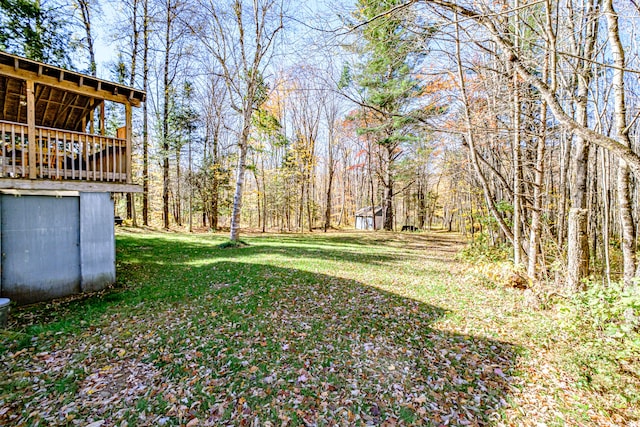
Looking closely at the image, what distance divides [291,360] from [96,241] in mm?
5475

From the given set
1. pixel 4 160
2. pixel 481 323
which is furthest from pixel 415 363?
pixel 4 160

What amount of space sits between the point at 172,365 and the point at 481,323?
491 cm

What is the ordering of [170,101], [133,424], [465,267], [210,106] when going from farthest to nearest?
[210,106], [170,101], [465,267], [133,424]

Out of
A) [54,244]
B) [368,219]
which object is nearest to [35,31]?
[54,244]

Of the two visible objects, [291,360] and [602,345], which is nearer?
[602,345]

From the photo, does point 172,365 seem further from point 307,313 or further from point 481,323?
point 481,323

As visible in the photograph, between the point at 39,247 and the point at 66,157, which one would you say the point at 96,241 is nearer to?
the point at 39,247

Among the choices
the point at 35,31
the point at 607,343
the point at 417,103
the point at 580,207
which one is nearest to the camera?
the point at 607,343

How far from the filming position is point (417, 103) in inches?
545

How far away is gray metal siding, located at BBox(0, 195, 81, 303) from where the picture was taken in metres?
5.36

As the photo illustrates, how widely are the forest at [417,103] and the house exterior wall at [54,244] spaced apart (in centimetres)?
549

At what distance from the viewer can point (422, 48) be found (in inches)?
224

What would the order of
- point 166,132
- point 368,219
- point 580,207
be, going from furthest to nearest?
point 368,219, point 166,132, point 580,207

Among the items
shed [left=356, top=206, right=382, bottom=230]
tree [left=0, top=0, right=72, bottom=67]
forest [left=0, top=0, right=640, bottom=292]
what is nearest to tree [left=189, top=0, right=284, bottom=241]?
forest [left=0, top=0, right=640, bottom=292]
